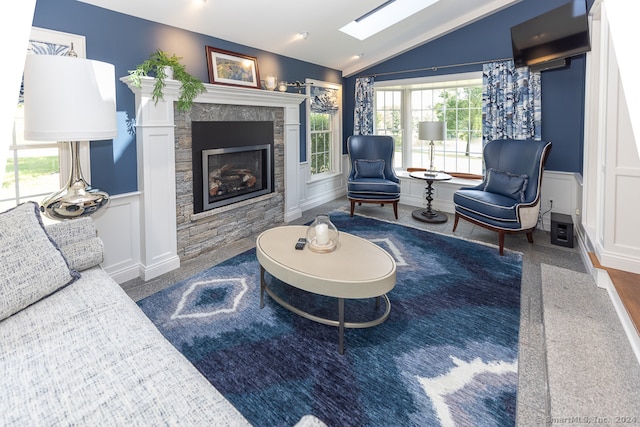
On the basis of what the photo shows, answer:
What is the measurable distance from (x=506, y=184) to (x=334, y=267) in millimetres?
2826

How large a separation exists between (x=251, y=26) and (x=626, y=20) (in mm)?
3551

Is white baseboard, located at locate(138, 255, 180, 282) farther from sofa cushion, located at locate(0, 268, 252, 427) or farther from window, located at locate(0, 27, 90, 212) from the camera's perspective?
sofa cushion, located at locate(0, 268, 252, 427)

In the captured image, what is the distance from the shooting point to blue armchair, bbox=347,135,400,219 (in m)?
4.83

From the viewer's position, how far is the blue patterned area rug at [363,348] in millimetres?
1641

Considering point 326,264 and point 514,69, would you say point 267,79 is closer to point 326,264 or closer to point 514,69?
point 326,264

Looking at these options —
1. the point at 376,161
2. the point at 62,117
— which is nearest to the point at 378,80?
the point at 376,161

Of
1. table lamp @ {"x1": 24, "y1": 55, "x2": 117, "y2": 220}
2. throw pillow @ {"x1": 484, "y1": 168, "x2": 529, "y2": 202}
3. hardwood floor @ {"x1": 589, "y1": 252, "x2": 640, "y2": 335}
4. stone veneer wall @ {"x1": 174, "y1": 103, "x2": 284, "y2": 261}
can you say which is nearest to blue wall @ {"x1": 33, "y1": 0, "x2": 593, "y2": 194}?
stone veneer wall @ {"x1": 174, "y1": 103, "x2": 284, "y2": 261}

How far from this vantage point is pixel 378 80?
5734 millimetres

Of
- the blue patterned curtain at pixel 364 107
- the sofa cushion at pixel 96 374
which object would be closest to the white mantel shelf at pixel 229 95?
the blue patterned curtain at pixel 364 107

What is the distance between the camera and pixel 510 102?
4.43 meters

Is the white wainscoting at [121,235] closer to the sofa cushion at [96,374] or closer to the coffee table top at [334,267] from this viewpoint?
the coffee table top at [334,267]

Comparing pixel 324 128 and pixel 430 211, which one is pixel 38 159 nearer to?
pixel 324 128

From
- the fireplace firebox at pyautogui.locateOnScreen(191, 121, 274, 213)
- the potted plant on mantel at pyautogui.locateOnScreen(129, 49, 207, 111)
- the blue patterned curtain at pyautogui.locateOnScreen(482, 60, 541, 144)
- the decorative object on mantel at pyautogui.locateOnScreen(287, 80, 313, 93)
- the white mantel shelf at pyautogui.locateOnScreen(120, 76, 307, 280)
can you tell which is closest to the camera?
the potted plant on mantel at pyautogui.locateOnScreen(129, 49, 207, 111)

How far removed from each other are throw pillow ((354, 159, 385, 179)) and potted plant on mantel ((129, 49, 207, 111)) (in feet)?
8.76
